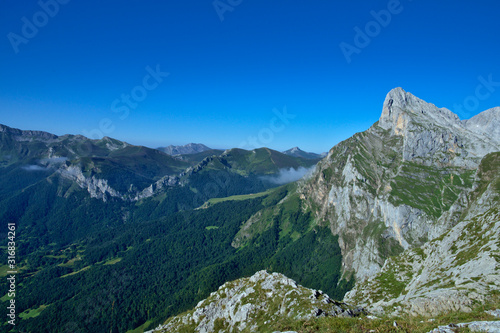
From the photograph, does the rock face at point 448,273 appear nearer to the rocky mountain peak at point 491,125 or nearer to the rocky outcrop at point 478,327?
the rocky outcrop at point 478,327

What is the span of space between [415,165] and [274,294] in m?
173

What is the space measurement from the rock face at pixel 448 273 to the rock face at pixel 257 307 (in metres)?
11.7

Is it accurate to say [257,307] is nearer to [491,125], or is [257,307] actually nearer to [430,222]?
[430,222]

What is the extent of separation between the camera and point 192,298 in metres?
194

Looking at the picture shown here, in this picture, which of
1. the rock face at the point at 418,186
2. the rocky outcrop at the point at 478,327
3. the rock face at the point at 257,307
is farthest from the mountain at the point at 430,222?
the rocky outcrop at the point at 478,327

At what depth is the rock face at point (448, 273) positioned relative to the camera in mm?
38062

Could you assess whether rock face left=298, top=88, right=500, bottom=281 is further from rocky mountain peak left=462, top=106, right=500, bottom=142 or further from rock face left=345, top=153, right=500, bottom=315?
rock face left=345, top=153, right=500, bottom=315

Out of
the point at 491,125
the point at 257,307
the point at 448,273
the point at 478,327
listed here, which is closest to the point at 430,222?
the point at 448,273

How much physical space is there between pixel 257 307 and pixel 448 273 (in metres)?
46.3

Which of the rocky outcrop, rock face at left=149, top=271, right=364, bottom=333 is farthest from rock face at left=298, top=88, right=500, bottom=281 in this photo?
the rocky outcrop

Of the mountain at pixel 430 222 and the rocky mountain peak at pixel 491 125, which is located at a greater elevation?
the rocky mountain peak at pixel 491 125

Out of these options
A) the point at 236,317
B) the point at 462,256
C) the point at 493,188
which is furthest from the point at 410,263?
the point at 236,317

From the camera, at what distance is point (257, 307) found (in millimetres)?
60281

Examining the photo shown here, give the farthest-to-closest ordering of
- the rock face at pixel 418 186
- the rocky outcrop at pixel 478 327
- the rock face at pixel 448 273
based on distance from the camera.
A: the rock face at pixel 418 186 < the rock face at pixel 448 273 < the rocky outcrop at pixel 478 327
